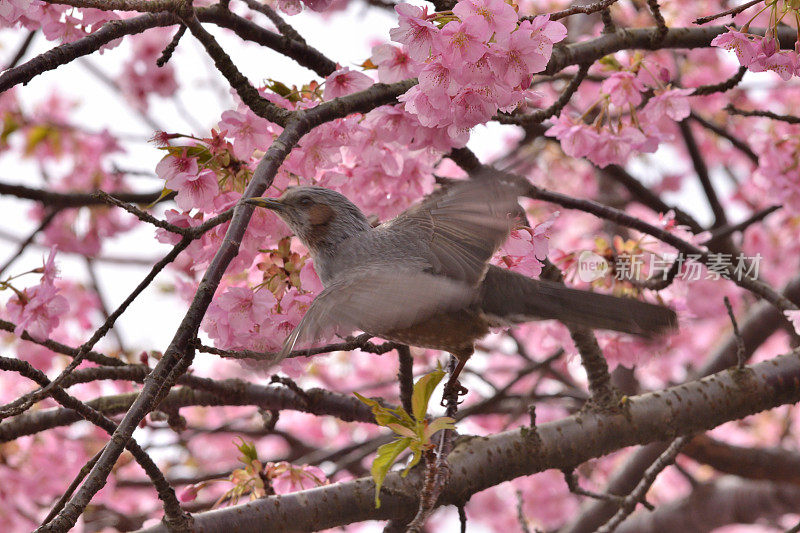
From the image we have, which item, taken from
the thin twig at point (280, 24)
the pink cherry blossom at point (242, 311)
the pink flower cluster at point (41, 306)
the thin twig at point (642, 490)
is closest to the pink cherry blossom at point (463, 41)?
the pink cherry blossom at point (242, 311)

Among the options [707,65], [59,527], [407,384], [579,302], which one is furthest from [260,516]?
[707,65]

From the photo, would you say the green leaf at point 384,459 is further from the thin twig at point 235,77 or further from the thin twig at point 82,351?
the thin twig at point 235,77

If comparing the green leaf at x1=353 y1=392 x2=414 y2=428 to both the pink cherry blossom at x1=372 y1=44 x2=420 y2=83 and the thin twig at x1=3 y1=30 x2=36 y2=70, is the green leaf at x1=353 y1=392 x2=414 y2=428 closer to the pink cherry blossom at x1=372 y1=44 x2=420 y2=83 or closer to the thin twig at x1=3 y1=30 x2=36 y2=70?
the pink cherry blossom at x1=372 y1=44 x2=420 y2=83

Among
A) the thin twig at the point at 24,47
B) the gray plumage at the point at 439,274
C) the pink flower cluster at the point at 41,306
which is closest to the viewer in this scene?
the gray plumage at the point at 439,274

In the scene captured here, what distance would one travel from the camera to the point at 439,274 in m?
2.07

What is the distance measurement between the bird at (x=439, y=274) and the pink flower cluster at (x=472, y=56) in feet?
0.81

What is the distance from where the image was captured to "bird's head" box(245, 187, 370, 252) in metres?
2.27

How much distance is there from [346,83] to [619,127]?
1085 mm

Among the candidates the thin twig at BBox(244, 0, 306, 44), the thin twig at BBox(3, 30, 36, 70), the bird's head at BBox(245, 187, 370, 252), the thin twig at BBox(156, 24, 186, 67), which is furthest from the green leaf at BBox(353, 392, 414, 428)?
the thin twig at BBox(3, 30, 36, 70)

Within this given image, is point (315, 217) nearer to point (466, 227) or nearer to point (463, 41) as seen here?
point (466, 227)

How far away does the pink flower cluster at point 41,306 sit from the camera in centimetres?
236

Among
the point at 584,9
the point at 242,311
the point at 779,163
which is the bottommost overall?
the point at 242,311

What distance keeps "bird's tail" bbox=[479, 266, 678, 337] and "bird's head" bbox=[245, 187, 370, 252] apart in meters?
0.47

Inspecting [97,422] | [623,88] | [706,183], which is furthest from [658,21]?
[706,183]
